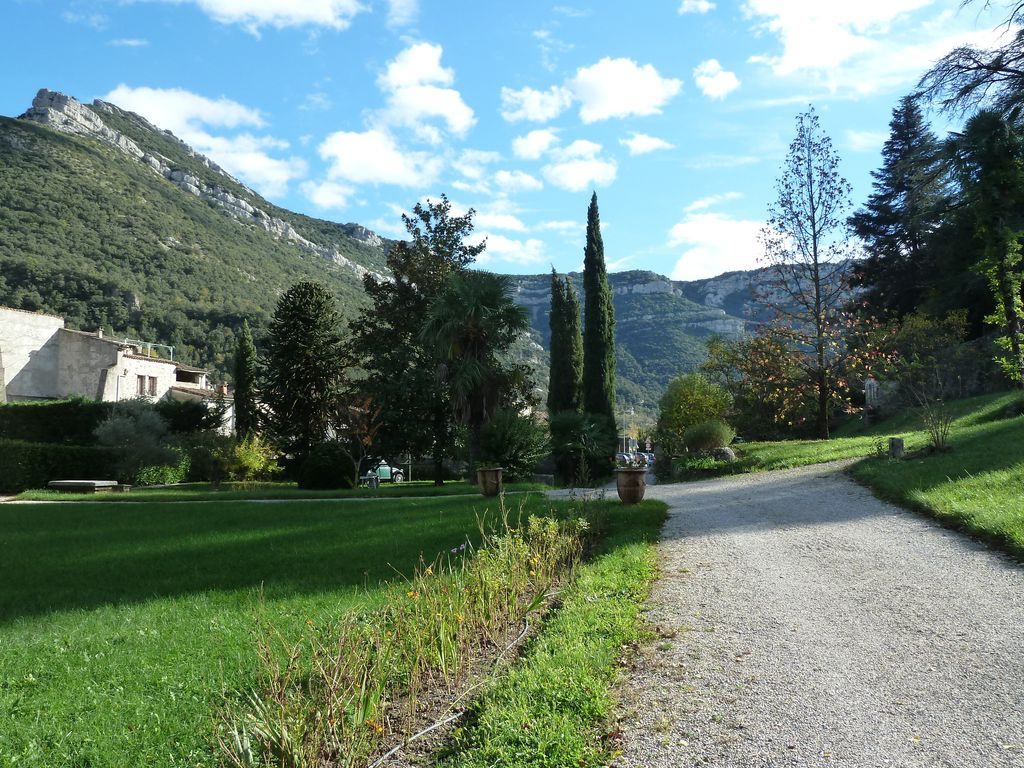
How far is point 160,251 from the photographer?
58.7 m

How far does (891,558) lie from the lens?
6.83m

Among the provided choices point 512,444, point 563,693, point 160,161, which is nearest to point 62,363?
point 512,444

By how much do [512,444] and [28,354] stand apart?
36081 mm

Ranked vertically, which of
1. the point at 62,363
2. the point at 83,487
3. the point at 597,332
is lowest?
the point at 83,487

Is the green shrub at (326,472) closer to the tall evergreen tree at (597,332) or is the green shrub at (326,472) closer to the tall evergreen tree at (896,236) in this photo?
the tall evergreen tree at (597,332)

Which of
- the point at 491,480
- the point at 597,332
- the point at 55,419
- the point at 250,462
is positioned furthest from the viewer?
the point at 55,419

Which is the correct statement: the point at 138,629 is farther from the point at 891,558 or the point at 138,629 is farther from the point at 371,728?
the point at 891,558

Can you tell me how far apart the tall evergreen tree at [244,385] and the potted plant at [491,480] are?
2036cm

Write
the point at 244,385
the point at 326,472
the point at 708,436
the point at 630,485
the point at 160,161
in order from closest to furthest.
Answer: the point at 630,485 → the point at 708,436 → the point at 326,472 → the point at 244,385 → the point at 160,161

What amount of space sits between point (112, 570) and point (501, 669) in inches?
212

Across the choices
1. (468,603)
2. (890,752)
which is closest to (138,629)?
(468,603)

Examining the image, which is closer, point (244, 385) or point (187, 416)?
point (187, 416)

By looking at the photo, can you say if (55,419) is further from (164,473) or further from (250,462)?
(250,462)

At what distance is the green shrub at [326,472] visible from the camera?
76.1ft
